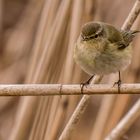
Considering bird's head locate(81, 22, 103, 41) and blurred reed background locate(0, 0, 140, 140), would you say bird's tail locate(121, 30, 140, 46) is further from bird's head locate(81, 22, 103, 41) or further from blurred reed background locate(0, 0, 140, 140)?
bird's head locate(81, 22, 103, 41)

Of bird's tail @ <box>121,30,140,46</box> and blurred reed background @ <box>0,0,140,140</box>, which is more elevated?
bird's tail @ <box>121,30,140,46</box>

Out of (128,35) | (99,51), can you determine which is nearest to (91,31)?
(99,51)

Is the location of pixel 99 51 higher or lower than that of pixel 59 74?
higher

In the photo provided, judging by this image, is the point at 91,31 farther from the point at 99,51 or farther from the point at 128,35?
the point at 128,35

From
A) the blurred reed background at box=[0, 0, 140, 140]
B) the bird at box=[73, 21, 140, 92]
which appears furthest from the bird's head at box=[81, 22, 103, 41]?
the blurred reed background at box=[0, 0, 140, 140]

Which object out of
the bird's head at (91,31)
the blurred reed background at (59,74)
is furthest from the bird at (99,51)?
the blurred reed background at (59,74)

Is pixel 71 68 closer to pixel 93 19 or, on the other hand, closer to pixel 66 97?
pixel 66 97

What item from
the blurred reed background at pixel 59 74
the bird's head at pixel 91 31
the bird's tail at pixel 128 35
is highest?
the bird's head at pixel 91 31

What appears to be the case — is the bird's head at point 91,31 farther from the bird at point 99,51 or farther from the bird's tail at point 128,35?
the bird's tail at point 128,35

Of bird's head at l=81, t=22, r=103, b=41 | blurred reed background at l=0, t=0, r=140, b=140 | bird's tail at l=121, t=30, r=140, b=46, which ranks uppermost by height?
bird's head at l=81, t=22, r=103, b=41
